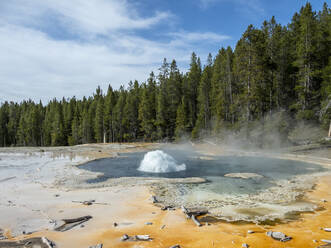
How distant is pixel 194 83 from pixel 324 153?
4360 centimetres

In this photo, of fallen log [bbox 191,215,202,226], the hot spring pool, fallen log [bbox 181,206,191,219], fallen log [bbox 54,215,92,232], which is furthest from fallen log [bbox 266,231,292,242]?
fallen log [bbox 54,215,92,232]

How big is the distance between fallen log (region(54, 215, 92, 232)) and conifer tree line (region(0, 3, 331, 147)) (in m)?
31.1

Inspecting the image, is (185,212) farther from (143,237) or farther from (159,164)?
(159,164)

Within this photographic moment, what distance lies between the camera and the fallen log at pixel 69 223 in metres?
9.21

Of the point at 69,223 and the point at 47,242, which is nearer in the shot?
the point at 47,242

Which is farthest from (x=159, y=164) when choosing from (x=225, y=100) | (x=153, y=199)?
(x=225, y=100)

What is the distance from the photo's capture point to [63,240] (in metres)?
8.20

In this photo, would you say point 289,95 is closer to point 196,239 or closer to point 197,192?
point 197,192

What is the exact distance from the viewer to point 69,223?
9789 mm

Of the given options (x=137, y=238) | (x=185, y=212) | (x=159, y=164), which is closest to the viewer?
(x=137, y=238)

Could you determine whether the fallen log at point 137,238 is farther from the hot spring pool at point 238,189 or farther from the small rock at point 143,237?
the hot spring pool at point 238,189

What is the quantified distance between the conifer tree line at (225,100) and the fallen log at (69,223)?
31089 mm

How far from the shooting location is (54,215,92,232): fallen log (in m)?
9.21

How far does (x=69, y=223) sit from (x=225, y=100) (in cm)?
4533
